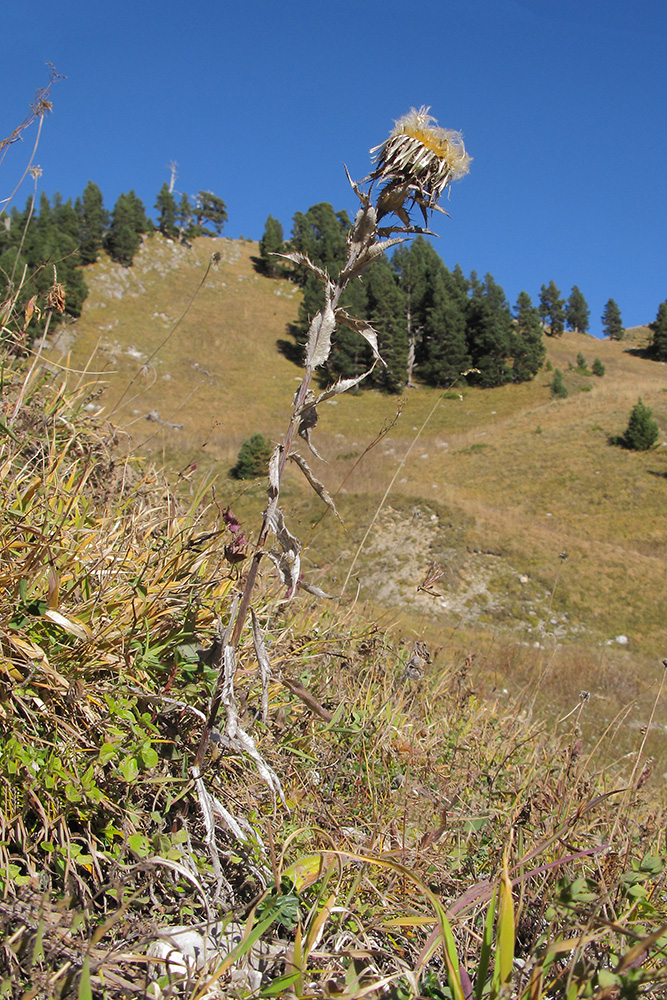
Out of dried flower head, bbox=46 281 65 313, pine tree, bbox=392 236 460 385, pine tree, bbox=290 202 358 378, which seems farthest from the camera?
pine tree, bbox=392 236 460 385

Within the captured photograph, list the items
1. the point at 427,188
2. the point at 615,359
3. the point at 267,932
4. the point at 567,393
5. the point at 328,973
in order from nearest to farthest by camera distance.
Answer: the point at 328,973 < the point at 267,932 < the point at 427,188 < the point at 567,393 < the point at 615,359

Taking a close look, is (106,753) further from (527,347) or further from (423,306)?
(423,306)

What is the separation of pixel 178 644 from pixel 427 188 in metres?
1.37

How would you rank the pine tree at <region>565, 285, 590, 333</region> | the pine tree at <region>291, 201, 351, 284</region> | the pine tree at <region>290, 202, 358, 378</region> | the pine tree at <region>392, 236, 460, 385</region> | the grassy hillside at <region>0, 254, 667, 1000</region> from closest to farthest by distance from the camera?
the grassy hillside at <region>0, 254, 667, 1000</region>
the pine tree at <region>290, 202, 358, 378</region>
the pine tree at <region>392, 236, 460, 385</region>
the pine tree at <region>291, 201, 351, 284</region>
the pine tree at <region>565, 285, 590, 333</region>

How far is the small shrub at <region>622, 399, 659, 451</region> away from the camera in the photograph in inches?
878

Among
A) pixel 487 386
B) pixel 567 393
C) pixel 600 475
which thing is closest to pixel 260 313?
pixel 487 386

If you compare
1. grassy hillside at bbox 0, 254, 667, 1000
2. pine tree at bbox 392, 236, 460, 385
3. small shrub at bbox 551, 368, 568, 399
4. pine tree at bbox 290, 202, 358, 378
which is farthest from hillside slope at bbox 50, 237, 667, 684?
pine tree at bbox 392, 236, 460, 385

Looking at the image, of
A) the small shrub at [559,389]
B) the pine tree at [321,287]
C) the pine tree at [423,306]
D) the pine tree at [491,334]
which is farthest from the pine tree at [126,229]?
the small shrub at [559,389]

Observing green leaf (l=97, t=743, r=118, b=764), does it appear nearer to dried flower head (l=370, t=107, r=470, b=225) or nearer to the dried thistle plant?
the dried thistle plant

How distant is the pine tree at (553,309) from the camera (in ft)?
206

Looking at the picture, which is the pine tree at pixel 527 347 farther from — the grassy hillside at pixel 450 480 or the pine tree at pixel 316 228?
the pine tree at pixel 316 228

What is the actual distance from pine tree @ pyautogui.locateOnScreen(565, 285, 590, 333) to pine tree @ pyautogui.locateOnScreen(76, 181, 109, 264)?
2139 inches

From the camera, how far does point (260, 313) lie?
174 feet

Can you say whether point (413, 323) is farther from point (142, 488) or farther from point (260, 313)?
point (142, 488)
